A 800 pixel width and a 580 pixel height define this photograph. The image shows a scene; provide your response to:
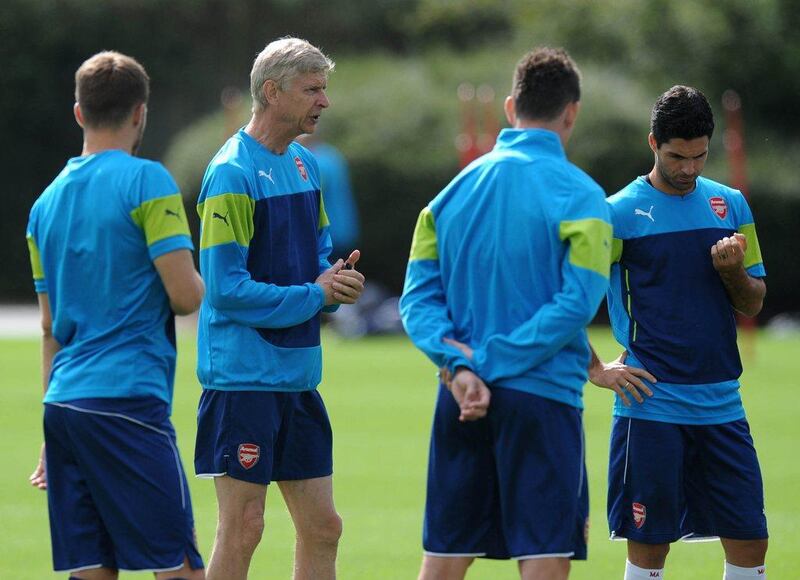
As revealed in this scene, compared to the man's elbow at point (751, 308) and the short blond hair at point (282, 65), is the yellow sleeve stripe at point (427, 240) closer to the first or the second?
the short blond hair at point (282, 65)

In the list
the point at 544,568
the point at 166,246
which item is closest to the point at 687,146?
the point at 544,568

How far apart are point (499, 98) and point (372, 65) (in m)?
3.96

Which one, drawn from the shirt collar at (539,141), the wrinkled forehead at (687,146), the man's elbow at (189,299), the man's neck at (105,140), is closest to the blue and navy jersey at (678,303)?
the wrinkled forehead at (687,146)

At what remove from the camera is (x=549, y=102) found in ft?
16.0

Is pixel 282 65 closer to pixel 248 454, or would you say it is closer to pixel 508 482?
pixel 248 454

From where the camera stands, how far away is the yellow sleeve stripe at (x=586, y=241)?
4.69m

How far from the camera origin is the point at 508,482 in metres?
4.78

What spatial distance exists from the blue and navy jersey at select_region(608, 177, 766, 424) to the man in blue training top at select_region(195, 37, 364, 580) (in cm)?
118

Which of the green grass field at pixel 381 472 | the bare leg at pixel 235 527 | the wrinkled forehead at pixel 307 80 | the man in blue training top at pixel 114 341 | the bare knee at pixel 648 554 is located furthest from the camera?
the green grass field at pixel 381 472

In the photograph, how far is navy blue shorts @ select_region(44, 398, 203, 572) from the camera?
480 cm

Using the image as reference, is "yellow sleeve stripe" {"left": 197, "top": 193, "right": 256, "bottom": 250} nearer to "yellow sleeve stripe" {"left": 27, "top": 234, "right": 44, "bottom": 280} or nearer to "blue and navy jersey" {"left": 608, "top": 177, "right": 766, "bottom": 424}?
"yellow sleeve stripe" {"left": 27, "top": 234, "right": 44, "bottom": 280}

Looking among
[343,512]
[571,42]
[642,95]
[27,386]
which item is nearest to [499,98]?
[642,95]

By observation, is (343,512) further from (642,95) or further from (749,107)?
(749,107)

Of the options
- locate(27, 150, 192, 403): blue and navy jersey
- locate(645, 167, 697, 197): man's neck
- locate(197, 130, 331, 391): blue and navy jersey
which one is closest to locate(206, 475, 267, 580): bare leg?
locate(197, 130, 331, 391): blue and navy jersey
